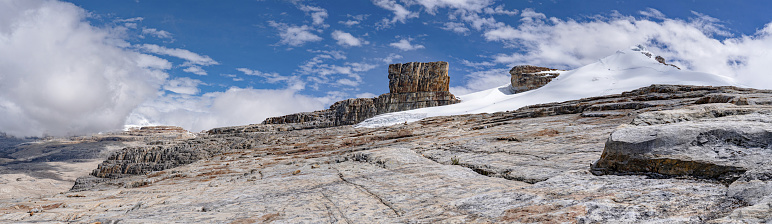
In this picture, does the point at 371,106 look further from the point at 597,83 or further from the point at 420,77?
the point at 597,83

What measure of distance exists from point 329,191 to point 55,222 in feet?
16.6

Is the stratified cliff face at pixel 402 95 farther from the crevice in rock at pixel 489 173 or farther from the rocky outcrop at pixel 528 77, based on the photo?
the crevice in rock at pixel 489 173

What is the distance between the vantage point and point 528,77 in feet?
255

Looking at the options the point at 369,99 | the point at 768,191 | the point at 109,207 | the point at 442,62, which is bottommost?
the point at 109,207

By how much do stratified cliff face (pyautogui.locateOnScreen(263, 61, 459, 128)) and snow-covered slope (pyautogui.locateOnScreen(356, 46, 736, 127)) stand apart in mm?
14104

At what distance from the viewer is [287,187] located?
10.4 m

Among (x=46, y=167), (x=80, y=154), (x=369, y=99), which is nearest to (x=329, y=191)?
(x=369, y=99)

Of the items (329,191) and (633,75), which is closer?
(329,191)

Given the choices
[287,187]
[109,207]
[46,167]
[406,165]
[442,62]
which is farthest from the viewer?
[46,167]

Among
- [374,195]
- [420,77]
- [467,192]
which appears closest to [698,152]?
[467,192]

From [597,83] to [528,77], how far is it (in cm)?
2472

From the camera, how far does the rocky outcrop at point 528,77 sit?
77.2 metres

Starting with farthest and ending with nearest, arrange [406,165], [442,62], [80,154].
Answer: [80,154] → [442,62] → [406,165]

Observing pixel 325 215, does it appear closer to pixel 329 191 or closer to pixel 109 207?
pixel 329 191
